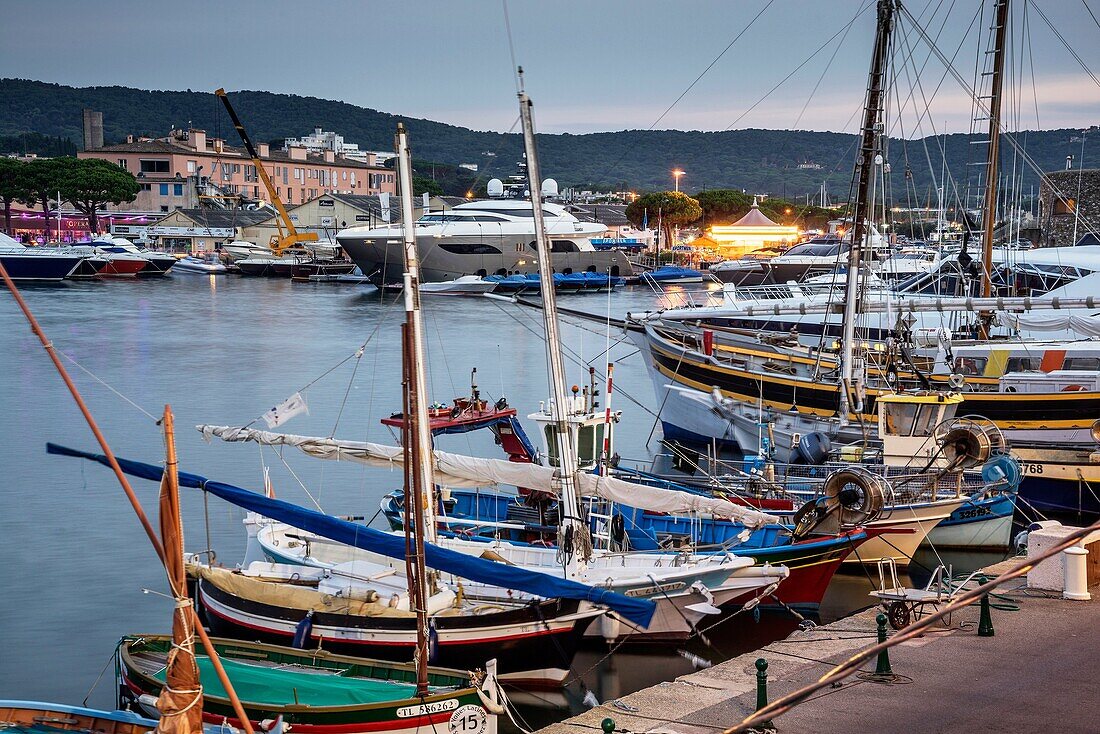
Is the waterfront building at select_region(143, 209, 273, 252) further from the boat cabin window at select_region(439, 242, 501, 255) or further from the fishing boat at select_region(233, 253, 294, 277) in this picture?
the boat cabin window at select_region(439, 242, 501, 255)

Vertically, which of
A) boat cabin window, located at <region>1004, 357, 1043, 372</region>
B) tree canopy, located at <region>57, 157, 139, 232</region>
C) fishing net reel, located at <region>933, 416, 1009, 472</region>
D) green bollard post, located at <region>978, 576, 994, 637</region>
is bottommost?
green bollard post, located at <region>978, 576, 994, 637</region>

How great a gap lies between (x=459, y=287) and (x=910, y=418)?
76818 millimetres

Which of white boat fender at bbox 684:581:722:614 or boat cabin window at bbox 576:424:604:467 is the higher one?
boat cabin window at bbox 576:424:604:467

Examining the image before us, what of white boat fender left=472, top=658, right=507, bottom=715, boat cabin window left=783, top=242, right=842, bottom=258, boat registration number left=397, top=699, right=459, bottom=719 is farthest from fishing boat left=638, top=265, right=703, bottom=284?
boat registration number left=397, top=699, right=459, bottom=719

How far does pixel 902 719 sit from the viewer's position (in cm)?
1130

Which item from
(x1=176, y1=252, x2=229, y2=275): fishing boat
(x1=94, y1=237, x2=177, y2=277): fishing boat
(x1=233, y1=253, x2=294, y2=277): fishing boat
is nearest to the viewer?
(x1=94, y1=237, x2=177, y2=277): fishing boat

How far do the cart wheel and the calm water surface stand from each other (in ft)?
Answer: 12.8

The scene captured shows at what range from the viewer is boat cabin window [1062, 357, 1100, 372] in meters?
30.8

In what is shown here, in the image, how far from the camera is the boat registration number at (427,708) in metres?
12.7

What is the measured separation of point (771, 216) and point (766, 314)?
128344mm

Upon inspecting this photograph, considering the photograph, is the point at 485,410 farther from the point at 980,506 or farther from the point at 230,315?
the point at 230,315

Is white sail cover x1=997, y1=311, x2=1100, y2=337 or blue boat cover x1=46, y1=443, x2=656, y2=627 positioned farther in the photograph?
white sail cover x1=997, y1=311, x2=1100, y2=337

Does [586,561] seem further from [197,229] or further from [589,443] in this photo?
[197,229]

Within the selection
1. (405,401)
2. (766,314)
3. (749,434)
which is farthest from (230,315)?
(405,401)
